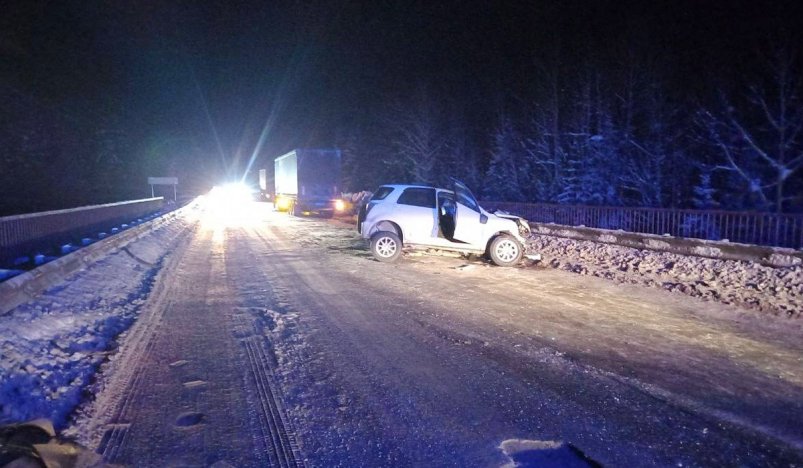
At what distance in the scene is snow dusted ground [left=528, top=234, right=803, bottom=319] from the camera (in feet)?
29.3

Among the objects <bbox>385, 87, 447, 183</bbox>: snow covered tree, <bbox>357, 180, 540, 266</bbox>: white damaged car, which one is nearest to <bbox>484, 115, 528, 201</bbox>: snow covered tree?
<bbox>385, 87, 447, 183</bbox>: snow covered tree

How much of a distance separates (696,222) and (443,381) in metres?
13.5

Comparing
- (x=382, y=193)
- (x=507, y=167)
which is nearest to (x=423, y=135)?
(x=507, y=167)

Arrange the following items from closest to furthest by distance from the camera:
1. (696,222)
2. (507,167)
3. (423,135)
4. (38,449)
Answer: (38,449)
(696,222)
(507,167)
(423,135)

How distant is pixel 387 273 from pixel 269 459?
26.5 feet

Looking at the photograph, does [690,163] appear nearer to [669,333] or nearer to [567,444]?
[669,333]

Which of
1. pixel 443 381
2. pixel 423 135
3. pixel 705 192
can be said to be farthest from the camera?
pixel 423 135

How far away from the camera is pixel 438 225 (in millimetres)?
13352

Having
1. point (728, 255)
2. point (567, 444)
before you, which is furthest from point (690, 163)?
point (567, 444)

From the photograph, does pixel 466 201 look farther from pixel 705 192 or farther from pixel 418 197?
pixel 705 192

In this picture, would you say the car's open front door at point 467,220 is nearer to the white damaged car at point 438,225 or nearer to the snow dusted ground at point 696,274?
the white damaged car at point 438,225

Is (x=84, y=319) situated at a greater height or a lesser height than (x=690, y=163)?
lesser

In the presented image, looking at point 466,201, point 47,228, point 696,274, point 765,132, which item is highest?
point 765,132

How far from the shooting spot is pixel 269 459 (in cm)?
395
